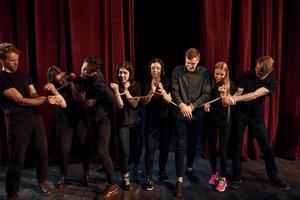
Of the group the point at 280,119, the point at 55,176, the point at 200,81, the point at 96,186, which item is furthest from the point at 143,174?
the point at 280,119

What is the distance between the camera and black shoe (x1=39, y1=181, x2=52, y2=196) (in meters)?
3.31

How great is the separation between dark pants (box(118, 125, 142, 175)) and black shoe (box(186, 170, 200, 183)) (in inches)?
22.8

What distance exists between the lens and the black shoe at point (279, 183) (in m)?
3.50

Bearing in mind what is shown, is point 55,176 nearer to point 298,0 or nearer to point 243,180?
point 243,180

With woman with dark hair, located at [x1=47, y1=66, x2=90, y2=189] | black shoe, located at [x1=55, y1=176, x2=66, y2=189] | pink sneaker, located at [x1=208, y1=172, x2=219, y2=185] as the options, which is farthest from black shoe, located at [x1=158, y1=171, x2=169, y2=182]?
black shoe, located at [x1=55, y1=176, x2=66, y2=189]

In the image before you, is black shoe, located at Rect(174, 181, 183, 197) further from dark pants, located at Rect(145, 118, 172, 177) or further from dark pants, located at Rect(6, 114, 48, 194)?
dark pants, located at Rect(6, 114, 48, 194)

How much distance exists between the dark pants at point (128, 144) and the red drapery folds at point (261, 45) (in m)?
1.28

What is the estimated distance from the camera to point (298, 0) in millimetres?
4230

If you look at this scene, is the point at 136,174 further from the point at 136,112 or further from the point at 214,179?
the point at 214,179

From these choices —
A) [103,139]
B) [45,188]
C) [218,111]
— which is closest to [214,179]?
[218,111]

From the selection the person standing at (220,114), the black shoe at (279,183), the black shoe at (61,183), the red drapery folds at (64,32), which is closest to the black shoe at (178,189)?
the person standing at (220,114)

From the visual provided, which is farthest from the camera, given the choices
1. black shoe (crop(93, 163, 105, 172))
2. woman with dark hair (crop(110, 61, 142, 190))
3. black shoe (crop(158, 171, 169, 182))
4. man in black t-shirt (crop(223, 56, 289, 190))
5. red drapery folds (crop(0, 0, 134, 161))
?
black shoe (crop(93, 163, 105, 172))

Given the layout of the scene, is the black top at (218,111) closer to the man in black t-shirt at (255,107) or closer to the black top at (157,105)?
the man in black t-shirt at (255,107)

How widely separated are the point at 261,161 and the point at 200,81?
64.0 inches
